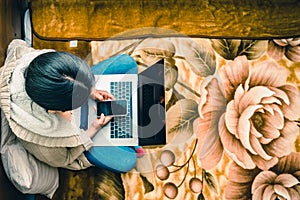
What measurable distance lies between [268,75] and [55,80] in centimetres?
72

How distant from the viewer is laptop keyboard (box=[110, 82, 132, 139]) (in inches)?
60.5

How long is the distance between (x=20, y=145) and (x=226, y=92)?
68 centimetres

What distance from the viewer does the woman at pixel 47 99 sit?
4.33 feet

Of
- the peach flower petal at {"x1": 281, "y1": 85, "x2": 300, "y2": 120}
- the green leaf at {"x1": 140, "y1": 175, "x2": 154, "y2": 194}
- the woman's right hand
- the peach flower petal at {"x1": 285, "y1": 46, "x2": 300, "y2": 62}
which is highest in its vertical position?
the peach flower petal at {"x1": 285, "y1": 46, "x2": 300, "y2": 62}

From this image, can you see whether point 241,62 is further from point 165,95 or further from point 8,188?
point 8,188

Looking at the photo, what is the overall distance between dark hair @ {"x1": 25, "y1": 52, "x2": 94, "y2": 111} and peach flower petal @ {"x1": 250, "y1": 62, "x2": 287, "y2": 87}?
0.58 meters

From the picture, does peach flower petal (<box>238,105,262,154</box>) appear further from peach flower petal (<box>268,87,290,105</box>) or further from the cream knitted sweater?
the cream knitted sweater

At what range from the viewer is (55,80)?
4.30 ft

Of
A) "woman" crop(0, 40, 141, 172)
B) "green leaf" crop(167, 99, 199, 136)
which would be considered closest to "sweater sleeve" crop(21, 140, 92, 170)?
"woman" crop(0, 40, 141, 172)

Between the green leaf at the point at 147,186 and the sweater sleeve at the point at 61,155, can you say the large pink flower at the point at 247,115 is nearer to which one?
the green leaf at the point at 147,186

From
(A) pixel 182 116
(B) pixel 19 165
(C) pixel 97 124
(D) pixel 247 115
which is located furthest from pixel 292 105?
(B) pixel 19 165

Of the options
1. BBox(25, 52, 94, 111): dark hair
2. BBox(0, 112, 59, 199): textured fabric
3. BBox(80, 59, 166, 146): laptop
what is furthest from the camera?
BBox(80, 59, 166, 146): laptop

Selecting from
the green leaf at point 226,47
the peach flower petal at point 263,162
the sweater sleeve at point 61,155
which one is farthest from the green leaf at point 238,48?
the sweater sleeve at point 61,155

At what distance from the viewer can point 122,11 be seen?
66.9 inches
